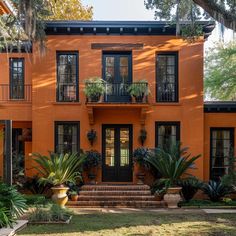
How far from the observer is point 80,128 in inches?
539

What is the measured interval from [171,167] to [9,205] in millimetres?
6038

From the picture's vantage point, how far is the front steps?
463 inches

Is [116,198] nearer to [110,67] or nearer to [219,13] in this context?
[110,67]

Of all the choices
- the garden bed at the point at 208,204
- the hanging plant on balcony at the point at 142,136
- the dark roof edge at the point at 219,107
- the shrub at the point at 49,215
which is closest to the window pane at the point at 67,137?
the hanging plant on balcony at the point at 142,136

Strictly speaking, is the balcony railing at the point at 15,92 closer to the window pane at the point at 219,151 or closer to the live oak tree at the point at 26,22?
the live oak tree at the point at 26,22

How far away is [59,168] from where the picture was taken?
480 inches

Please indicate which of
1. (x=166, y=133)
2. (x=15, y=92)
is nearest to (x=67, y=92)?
(x=15, y=92)

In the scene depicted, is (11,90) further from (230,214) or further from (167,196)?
(230,214)

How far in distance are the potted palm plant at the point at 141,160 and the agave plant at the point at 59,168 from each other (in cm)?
204

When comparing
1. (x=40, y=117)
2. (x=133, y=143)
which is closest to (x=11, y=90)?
(x=40, y=117)

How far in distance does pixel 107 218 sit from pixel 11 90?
747 cm

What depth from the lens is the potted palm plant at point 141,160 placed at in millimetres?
13038

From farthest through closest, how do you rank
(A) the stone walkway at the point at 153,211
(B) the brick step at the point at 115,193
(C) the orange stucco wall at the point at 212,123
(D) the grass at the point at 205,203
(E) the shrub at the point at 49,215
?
(C) the orange stucco wall at the point at 212,123 → (B) the brick step at the point at 115,193 → (D) the grass at the point at 205,203 → (A) the stone walkway at the point at 153,211 → (E) the shrub at the point at 49,215

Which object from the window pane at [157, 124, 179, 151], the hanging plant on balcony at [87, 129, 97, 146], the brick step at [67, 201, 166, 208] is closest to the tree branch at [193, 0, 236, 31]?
the window pane at [157, 124, 179, 151]
